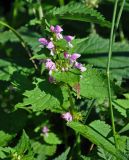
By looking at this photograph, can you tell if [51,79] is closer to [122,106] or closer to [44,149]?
[122,106]

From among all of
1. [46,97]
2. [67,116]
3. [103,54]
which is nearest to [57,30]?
[46,97]

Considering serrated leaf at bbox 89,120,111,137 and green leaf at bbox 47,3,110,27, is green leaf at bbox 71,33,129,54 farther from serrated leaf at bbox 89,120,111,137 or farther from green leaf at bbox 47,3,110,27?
serrated leaf at bbox 89,120,111,137

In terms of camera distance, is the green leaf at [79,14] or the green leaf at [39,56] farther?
the green leaf at [79,14]

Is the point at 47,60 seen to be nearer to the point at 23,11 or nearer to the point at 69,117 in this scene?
the point at 69,117

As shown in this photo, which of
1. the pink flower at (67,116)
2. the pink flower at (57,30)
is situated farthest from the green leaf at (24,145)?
the pink flower at (57,30)

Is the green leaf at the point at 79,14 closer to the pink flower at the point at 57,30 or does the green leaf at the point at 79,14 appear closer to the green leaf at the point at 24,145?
the pink flower at the point at 57,30

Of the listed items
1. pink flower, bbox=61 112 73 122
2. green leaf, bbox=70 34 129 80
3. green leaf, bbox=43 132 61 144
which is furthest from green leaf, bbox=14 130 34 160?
green leaf, bbox=70 34 129 80

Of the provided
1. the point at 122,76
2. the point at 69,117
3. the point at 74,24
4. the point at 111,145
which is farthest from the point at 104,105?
the point at 74,24
